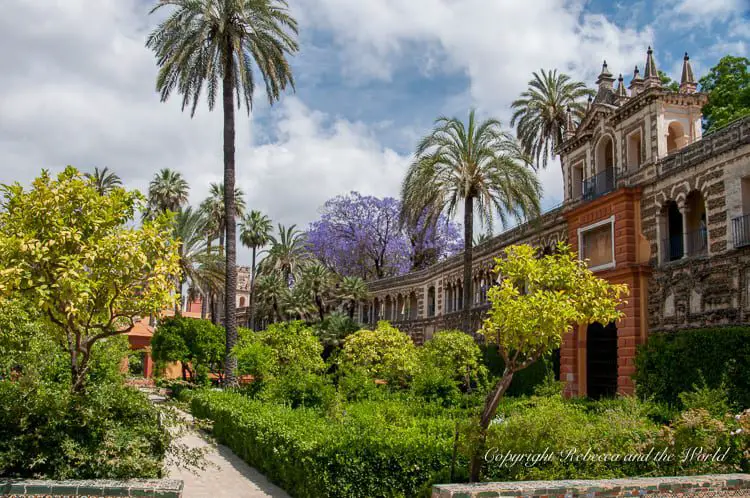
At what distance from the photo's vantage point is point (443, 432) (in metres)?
11.9

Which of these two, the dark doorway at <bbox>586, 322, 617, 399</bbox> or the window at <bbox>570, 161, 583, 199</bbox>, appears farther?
the window at <bbox>570, 161, 583, 199</bbox>

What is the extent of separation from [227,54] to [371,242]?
3278 centimetres

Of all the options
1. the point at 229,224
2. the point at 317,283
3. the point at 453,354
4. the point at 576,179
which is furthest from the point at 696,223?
the point at 317,283

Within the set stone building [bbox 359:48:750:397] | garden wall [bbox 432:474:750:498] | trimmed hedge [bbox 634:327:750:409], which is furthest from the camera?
stone building [bbox 359:48:750:397]

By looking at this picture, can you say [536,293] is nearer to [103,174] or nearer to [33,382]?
[33,382]

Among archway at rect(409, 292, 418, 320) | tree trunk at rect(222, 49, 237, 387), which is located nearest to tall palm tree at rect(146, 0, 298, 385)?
tree trunk at rect(222, 49, 237, 387)

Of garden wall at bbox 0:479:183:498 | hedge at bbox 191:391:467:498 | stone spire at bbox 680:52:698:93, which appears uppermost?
stone spire at bbox 680:52:698:93

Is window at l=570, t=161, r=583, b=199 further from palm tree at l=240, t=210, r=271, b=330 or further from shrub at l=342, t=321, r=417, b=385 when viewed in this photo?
palm tree at l=240, t=210, r=271, b=330

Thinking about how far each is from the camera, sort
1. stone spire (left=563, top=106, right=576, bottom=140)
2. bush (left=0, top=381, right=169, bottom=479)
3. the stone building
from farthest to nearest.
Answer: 1. stone spire (left=563, top=106, right=576, bottom=140)
2. the stone building
3. bush (left=0, top=381, right=169, bottom=479)

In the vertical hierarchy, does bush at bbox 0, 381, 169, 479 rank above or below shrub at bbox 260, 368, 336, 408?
above

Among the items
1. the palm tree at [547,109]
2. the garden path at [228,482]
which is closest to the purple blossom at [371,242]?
the palm tree at [547,109]

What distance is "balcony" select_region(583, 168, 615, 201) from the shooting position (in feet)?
82.4

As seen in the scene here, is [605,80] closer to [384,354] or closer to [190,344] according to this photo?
[384,354]

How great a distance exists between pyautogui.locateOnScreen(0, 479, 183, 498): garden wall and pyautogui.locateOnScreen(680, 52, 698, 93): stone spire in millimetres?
21784
